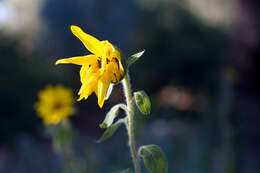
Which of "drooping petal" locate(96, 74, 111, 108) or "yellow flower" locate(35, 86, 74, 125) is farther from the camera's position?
"yellow flower" locate(35, 86, 74, 125)

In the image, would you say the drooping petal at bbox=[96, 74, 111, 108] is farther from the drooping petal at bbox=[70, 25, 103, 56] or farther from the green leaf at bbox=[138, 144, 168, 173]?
the green leaf at bbox=[138, 144, 168, 173]

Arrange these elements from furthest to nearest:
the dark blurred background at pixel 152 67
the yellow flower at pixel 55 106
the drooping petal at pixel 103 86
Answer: the dark blurred background at pixel 152 67 → the yellow flower at pixel 55 106 → the drooping petal at pixel 103 86

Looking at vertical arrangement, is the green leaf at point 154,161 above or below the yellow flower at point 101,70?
below

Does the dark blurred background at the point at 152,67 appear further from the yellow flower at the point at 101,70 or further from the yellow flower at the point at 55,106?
the yellow flower at the point at 101,70

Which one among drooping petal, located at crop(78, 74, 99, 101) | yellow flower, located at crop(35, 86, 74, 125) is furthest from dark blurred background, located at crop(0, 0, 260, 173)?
drooping petal, located at crop(78, 74, 99, 101)

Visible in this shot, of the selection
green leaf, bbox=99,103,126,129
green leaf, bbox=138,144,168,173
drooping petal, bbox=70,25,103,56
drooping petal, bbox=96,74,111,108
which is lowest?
green leaf, bbox=138,144,168,173

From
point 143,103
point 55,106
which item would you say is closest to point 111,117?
point 143,103

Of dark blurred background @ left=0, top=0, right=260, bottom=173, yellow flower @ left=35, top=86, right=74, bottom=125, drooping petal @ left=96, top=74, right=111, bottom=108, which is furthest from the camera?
dark blurred background @ left=0, top=0, right=260, bottom=173

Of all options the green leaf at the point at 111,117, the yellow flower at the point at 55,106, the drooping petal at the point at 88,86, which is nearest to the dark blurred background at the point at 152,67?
the yellow flower at the point at 55,106
